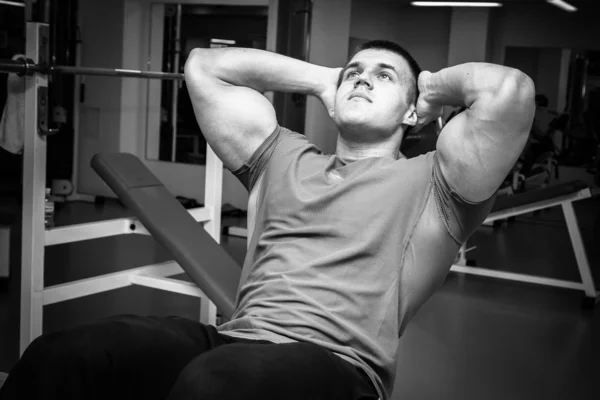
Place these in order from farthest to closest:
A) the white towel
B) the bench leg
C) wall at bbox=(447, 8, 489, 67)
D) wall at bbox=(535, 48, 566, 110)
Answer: wall at bbox=(447, 8, 489, 67) → wall at bbox=(535, 48, 566, 110) → the bench leg → the white towel

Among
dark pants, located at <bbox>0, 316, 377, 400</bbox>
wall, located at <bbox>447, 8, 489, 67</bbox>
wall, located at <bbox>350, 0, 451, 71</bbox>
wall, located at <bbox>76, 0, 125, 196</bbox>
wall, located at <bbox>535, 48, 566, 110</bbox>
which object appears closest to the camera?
dark pants, located at <bbox>0, 316, 377, 400</bbox>

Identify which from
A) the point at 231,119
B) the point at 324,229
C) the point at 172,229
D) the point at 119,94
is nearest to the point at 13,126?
the point at 172,229

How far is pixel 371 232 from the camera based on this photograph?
1.46m

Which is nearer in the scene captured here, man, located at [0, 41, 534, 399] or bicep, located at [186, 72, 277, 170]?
man, located at [0, 41, 534, 399]

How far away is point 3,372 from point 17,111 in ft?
6.13

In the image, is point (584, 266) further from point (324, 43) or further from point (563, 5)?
point (563, 5)

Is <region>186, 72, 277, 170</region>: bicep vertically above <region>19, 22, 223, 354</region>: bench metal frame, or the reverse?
<region>186, 72, 277, 170</region>: bicep

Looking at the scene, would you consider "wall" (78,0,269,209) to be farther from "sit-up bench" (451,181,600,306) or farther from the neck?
the neck

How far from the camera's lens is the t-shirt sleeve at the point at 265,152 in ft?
5.57

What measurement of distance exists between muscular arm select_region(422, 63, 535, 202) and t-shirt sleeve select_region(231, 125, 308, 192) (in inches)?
14.7

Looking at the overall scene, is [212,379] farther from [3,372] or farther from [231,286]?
[3,372]

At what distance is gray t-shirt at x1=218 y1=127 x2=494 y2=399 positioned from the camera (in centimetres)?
142

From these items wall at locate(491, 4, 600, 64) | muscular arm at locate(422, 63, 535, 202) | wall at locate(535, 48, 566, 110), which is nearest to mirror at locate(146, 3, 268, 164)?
wall at locate(491, 4, 600, 64)

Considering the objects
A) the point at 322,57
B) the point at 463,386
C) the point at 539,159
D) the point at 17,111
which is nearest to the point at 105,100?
the point at 322,57
